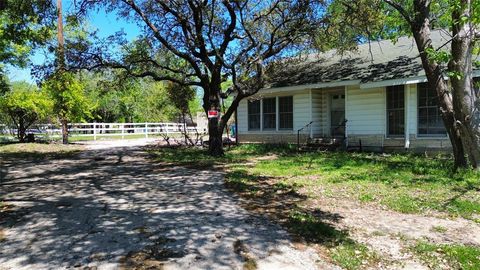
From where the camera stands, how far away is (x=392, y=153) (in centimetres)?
1480

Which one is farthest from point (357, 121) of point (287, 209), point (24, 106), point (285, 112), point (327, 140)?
point (24, 106)

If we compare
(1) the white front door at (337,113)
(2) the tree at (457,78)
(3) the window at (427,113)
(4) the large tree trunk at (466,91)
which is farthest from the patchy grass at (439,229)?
(1) the white front door at (337,113)

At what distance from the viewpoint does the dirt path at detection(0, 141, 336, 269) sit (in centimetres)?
450

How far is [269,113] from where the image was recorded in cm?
1984

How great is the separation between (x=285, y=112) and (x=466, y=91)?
10.2 m

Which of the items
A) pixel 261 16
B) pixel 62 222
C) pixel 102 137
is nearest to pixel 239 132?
pixel 261 16

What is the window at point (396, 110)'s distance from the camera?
1517 cm

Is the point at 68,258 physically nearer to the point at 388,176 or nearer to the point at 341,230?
the point at 341,230

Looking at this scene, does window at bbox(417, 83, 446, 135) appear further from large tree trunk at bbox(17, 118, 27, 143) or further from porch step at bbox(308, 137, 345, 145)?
large tree trunk at bbox(17, 118, 27, 143)

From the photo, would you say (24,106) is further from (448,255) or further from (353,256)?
(448,255)

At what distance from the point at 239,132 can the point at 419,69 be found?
9.61 metres

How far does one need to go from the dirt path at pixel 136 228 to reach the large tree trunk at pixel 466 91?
5924 mm

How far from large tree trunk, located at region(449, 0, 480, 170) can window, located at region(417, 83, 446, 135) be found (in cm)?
474

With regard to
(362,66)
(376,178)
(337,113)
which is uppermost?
(362,66)
